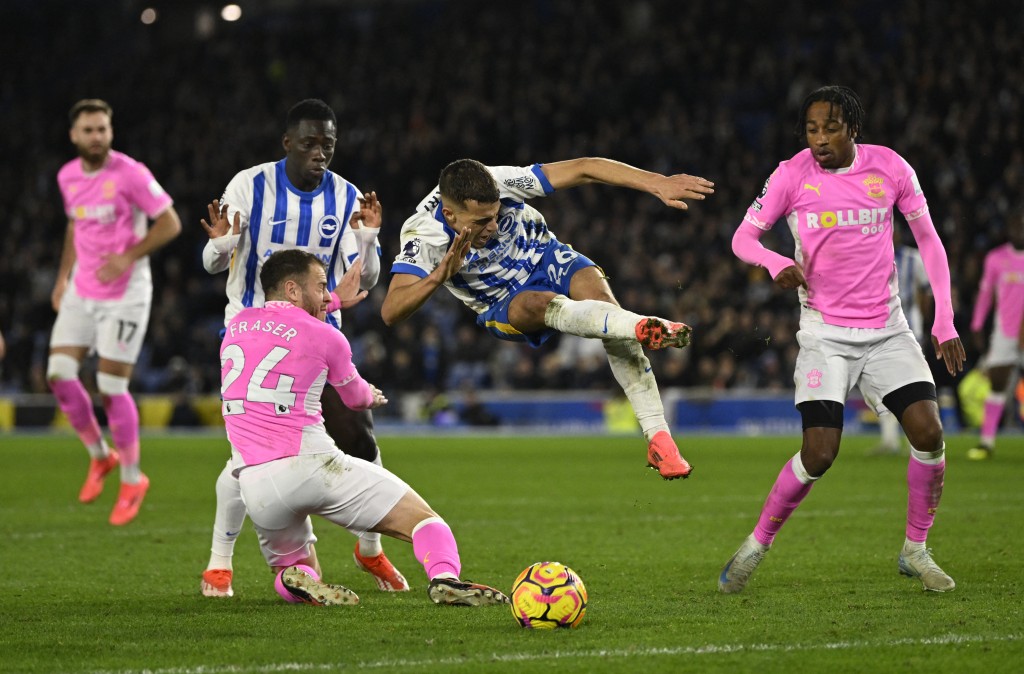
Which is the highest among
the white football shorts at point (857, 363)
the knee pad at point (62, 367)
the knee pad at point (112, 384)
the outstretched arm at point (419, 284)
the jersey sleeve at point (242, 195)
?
the jersey sleeve at point (242, 195)

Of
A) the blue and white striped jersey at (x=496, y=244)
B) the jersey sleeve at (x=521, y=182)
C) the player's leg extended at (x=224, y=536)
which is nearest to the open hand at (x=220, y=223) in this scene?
the blue and white striped jersey at (x=496, y=244)

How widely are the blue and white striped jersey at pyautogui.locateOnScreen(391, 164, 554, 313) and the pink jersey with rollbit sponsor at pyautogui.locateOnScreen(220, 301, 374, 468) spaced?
0.71 metres

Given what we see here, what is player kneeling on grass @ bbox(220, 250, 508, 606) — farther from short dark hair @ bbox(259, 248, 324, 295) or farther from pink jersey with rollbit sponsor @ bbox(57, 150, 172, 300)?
pink jersey with rollbit sponsor @ bbox(57, 150, 172, 300)

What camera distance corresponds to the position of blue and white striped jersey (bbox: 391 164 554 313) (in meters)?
6.63

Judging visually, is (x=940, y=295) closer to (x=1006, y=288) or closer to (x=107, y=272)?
(x=107, y=272)

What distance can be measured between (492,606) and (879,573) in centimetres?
219

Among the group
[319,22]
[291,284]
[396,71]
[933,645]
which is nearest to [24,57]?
[319,22]

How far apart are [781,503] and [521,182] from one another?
1963mm

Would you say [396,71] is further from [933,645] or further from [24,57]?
[933,645]

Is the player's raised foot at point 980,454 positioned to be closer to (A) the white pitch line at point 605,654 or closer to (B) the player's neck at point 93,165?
(B) the player's neck at point 93,165

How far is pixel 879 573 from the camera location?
6980 mm

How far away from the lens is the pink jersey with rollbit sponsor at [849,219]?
21.1ft

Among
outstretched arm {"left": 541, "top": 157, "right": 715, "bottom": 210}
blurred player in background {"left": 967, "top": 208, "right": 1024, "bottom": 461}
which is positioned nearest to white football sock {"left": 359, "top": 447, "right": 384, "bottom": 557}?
outstretched arm {"left": 541, "top": 157, "right": 715, "bottom": 210}

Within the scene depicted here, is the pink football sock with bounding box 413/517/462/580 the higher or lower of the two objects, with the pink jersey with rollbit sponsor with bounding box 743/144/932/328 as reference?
lower
